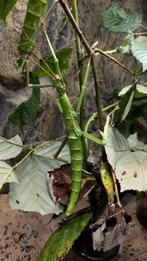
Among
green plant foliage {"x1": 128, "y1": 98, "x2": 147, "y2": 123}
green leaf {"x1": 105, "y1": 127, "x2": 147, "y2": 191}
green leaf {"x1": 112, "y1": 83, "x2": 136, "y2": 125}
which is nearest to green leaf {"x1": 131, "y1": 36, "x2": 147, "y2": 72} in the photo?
green leaf {"x1": 112, "y1": 83, "x2": 136, "y2": 125}

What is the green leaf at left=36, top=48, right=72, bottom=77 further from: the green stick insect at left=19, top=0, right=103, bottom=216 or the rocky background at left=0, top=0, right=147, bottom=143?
the rocky background at left=0, top=0, right=147, bottom=143

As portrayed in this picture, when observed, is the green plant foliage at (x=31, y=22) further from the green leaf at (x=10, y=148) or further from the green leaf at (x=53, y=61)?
the green leaf at (x=10, y=148)

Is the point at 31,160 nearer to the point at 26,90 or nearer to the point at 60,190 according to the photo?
the point at 60,190

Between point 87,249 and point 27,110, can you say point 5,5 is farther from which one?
point 87,249

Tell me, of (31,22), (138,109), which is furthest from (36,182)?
(138,109)

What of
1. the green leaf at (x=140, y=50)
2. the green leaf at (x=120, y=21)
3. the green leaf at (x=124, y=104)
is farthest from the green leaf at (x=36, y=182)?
the green leaf at (x=120, y=21)

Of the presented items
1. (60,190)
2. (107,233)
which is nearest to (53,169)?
(60,190)
